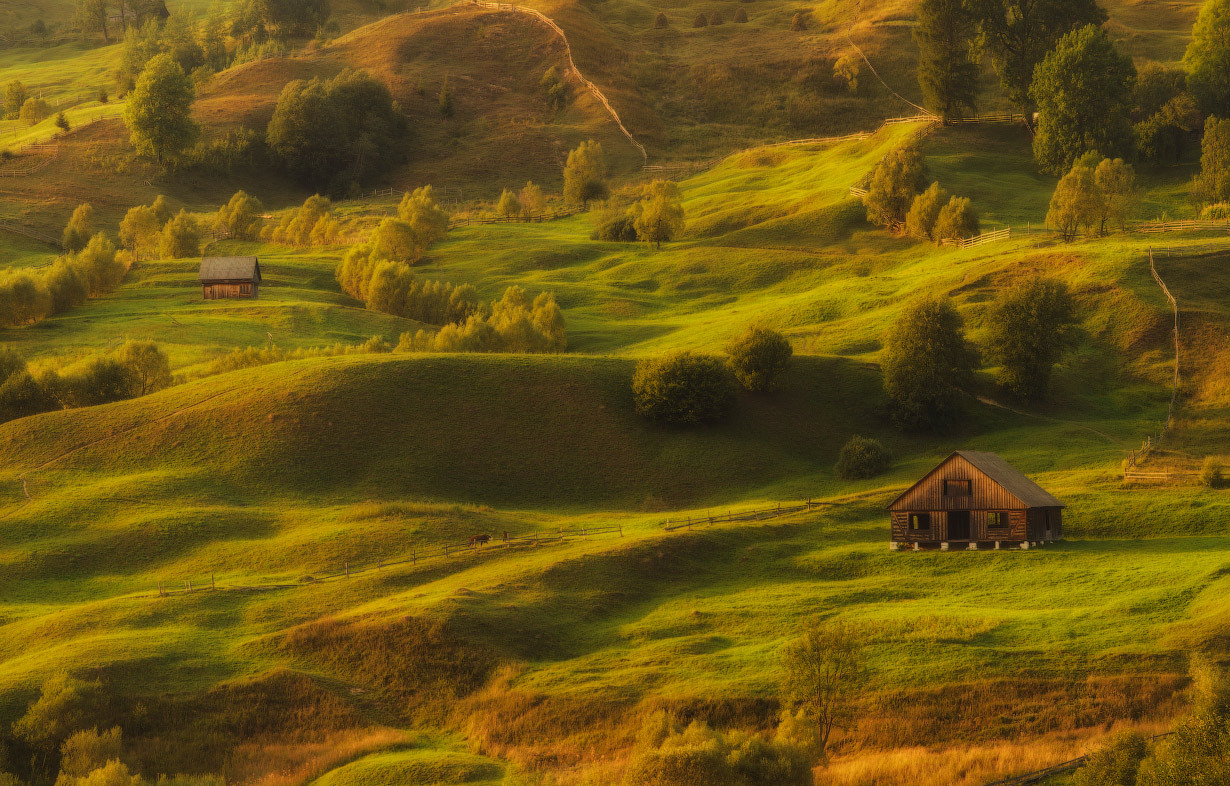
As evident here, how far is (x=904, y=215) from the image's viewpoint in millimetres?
124750

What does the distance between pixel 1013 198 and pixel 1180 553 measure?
250 ft

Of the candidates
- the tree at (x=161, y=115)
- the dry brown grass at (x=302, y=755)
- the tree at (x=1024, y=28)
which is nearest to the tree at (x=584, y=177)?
the tree at (x=1024, y=28)

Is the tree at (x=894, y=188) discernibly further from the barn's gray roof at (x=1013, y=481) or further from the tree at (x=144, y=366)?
the tree at (x=144, y=366)

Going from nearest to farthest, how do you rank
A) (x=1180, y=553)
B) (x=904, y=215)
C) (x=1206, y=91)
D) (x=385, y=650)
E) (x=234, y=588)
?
1. (x=385, y=650)
2. (x=1180, y=553)
3. (x=234, y=588)
4. (x=904, y=215)
5. (x=1206, y=91)

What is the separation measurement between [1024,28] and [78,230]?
109643 millimetres

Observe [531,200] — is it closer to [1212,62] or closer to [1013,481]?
[1212,62]

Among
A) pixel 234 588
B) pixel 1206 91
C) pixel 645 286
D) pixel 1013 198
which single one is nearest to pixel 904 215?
pixel 1013 198

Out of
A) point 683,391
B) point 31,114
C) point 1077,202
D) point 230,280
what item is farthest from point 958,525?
point 31,114

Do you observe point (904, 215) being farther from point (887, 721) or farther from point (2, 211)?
point (2, 211)

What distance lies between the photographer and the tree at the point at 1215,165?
117375mm

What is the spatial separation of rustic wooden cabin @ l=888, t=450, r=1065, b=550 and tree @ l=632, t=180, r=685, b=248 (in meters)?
75.6

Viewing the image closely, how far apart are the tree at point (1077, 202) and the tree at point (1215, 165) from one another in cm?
1804

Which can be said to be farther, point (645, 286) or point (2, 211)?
point (2, 211)

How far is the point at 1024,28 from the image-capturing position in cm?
14225
